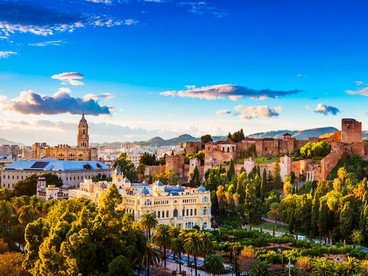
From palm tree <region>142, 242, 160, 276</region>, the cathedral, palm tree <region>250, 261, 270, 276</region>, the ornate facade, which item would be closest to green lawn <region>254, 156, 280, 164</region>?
the ornate facade

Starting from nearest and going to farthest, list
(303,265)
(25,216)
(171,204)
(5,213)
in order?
(303,265) < (25,216) < (5,213) < (171,204)

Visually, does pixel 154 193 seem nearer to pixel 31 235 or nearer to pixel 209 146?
pixel 31 235

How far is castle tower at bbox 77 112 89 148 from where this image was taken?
282ft

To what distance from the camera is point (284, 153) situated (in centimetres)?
6016

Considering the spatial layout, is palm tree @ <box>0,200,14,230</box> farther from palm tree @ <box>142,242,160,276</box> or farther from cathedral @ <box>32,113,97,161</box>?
cathedral @ <box>32,113,97,161</box>

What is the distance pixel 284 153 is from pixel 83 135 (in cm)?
3689

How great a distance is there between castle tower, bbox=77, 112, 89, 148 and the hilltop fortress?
A: 26435 millimetres

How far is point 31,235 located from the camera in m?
28.3

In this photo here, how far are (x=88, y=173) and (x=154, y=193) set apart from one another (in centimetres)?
2520

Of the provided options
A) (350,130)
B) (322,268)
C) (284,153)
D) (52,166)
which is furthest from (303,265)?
(52,166)

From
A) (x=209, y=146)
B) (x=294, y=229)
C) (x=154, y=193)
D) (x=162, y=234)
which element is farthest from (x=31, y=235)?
(x=209, y=146)

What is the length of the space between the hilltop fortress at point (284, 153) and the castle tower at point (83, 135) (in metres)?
26.4

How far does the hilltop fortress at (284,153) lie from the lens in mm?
52219

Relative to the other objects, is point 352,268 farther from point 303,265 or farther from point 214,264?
point 214,264
